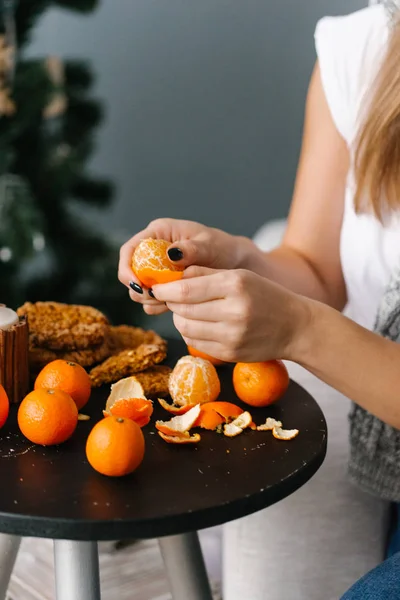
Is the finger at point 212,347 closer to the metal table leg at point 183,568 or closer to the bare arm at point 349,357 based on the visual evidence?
the bare arm at point 349,357

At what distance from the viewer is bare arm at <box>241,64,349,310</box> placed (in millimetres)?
1306

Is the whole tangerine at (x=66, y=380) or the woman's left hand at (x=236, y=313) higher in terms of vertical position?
the woman's left hand at (x=236, y=313)

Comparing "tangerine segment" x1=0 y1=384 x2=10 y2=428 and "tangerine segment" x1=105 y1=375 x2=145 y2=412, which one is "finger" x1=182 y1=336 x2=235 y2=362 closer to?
"tangerine segment" x1=105 y1=375 x2=145 y2=412

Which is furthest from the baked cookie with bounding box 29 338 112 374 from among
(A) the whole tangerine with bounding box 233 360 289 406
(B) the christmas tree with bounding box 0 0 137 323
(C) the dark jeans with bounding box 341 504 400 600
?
(B) the christmas tree with bounding box 0 0 137 323

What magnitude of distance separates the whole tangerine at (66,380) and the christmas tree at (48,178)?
1.03 metres

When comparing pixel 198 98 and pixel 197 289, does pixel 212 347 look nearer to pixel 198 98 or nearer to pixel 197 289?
pixel 197 289

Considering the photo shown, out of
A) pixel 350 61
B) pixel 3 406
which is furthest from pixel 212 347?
pixel 350 61

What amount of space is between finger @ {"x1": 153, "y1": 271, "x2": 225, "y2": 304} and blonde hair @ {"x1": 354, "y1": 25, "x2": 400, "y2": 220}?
426 mm

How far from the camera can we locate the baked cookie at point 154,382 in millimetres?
1037

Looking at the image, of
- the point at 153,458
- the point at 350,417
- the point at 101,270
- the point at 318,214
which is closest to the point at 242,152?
the point at 101,270

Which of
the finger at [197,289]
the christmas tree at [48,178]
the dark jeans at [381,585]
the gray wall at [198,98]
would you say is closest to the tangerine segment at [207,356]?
the finger at [197,289]

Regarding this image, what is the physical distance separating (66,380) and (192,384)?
0.16 m

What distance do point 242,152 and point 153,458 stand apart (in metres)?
2.16

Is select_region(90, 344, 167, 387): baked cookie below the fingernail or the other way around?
below
